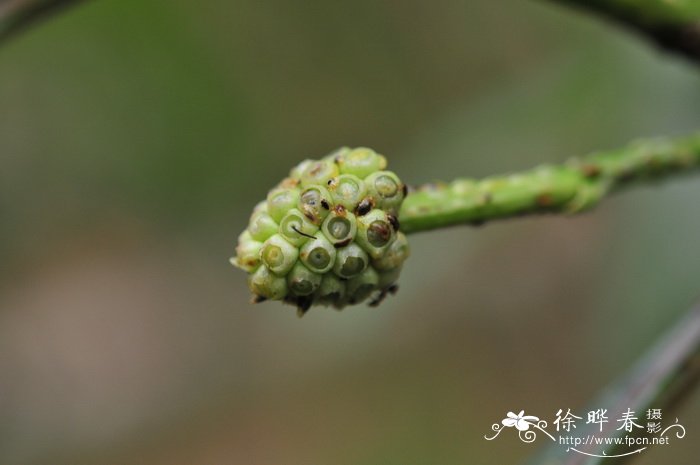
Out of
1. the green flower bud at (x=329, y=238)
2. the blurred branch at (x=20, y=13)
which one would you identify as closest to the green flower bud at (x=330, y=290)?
the green flower bud at (x=329, y=238)

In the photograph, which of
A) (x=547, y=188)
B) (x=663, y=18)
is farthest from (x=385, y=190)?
(x=663, y=18)

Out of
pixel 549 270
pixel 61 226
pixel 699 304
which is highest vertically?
pixel 549 270

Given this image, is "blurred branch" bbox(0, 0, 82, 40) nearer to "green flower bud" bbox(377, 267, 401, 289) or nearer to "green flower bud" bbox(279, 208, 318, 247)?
"green flower bud" bbox(279, 208, 318, 247)

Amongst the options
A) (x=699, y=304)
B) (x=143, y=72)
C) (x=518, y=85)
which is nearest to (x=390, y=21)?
(x=143, y=72)

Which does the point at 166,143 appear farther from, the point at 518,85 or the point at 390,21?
the point at 518,85

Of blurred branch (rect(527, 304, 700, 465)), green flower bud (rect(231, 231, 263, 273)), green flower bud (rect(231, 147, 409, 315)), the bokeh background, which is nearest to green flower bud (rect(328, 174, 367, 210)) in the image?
green flower bud (rect(231, 147, 409, 315))

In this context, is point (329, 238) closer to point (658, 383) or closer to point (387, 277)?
point (387, 277)
